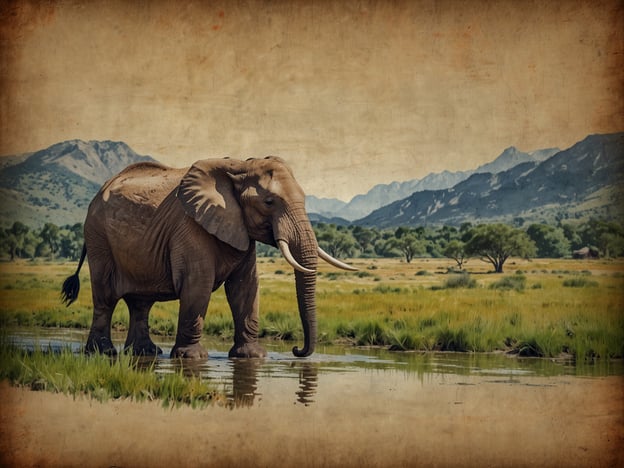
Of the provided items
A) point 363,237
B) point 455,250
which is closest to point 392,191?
point 363,237

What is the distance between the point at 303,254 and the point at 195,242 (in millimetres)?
1719

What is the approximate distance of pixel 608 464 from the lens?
34.0 ft

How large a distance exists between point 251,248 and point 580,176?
98182 mm

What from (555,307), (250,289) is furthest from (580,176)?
(250,289)

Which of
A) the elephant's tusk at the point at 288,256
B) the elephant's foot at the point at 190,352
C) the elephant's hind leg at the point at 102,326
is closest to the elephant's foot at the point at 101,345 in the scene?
the elephant's hind leg at the point at 102,326

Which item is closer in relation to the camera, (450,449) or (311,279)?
(450,449)

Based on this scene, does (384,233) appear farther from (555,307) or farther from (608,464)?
(608,464)

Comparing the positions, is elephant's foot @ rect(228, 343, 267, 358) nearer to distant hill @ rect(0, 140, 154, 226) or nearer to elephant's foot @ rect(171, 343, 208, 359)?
elephant's foot @ rect(171, 343, 208, 359)

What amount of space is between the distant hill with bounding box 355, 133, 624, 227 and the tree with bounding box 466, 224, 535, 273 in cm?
1014

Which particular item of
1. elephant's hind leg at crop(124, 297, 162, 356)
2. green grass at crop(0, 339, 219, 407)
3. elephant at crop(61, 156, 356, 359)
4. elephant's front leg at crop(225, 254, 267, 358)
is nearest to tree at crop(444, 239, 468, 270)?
elephant's hind leg at crop(124, 297, 162, 356)

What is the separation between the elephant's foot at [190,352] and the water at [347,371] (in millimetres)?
179

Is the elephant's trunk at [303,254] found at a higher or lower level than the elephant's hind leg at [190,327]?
higher

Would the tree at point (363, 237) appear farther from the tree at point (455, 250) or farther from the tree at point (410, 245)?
the tree at point (455, 250)

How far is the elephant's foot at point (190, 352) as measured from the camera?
577 inches
